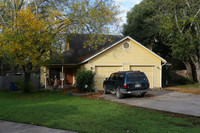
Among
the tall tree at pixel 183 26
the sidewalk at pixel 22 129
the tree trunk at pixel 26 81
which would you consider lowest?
the sidewalk at pixel 22 129

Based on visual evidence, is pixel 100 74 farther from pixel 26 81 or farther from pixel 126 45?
pixel 26 81

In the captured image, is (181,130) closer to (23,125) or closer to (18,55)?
(23,125)

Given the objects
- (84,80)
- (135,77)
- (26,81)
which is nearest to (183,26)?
(135,77)

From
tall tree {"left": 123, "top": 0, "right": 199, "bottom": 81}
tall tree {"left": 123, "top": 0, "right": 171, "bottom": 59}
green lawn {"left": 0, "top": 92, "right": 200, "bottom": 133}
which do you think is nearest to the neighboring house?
tall tree {"left": 123, "top": 0, "right": 199, "bottom": 81}

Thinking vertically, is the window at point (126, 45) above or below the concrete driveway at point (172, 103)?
above

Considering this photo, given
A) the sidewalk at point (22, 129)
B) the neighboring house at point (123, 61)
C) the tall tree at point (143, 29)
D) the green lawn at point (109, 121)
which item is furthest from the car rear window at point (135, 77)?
the tall tree at point (143, 29)

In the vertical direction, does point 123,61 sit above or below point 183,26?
below

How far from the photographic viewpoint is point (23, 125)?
6777mm

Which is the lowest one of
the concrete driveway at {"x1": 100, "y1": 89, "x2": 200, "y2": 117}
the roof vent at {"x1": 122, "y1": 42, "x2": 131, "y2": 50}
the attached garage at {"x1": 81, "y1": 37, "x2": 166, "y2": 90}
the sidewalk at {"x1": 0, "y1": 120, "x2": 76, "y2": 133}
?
the sidewalk at {"x1": 0, "y1": 120, "x2": 76, "y2": 133}

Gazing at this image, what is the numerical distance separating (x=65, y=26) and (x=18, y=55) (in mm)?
4630

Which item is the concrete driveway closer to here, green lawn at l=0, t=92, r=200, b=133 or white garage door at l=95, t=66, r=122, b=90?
green lawn at l=0, t=92, r=200, b=133

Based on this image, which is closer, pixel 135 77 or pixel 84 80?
pixel 135 77

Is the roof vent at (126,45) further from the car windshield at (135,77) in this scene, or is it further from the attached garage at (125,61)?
the car windshield at (135,77)

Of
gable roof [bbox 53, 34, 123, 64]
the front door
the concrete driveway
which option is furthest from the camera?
the front door
